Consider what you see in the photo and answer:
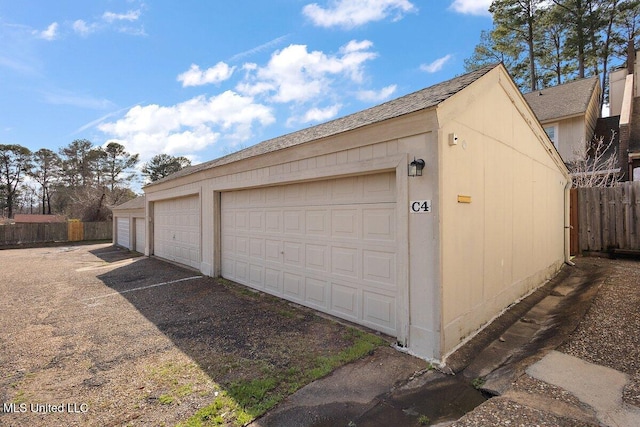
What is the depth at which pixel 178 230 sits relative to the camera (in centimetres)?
1085

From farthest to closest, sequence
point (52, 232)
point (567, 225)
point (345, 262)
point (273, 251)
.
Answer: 1. point (52, 232)
2. point (567, 225)
3. point (273, 251)
4. point (345, 262)

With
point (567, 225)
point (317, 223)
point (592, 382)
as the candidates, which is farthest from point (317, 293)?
point (567, 225)

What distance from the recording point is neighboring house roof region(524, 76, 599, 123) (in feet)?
44.5

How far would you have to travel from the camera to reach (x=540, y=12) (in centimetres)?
1916

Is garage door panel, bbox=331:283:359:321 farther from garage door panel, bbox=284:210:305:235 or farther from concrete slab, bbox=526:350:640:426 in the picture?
concrete slab, bbox=526:350:640:426

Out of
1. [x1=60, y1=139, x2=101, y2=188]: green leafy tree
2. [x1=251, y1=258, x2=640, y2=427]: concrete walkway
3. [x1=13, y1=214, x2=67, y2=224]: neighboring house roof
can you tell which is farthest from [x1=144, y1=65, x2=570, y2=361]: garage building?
[x1=60, y1=139, x2=101, y2=188]: green leafy tree

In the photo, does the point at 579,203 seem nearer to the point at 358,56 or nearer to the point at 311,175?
the point at 358,56

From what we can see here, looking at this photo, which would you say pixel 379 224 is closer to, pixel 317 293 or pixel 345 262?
pixel 345 262

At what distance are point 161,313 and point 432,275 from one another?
4820 millimetres

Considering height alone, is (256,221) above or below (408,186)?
below

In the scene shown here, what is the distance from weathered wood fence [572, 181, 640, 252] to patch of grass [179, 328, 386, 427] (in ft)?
28.3

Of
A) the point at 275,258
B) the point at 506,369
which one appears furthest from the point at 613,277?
the point at 275,258

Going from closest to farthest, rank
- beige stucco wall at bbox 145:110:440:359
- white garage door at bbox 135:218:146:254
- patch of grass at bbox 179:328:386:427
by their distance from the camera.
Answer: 1. patch of grass at bbox 179:328:386:427
2. beige stucco wall at bbox 145:110:440:359
3. white garage door at bbox 135:218:146:254

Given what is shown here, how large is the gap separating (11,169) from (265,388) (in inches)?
1694
